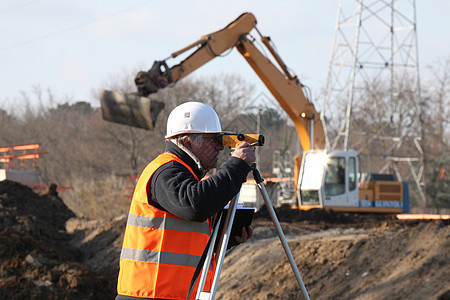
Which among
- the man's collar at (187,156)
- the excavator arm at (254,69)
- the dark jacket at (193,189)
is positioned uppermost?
the excavator arm at (254,69)

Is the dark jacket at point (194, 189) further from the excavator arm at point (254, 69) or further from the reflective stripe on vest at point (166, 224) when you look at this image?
the excavator arm at point (254, 69)

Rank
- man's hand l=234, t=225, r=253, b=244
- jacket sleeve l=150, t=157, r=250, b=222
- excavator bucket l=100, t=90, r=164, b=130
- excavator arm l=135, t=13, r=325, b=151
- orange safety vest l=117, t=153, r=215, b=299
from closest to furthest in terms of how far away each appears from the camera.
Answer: jacket sleeve l=150, t=157, r=250, b=222
orange safety vest l=117, t=153, r=215, b=299
man's hand l=234, t=225, r=253, b=244
excavator bucket l=100, t=90, r=164, b=130
excavator arm l=135, t=13, r=325, b=151

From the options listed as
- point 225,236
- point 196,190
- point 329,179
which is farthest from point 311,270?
point 329,179

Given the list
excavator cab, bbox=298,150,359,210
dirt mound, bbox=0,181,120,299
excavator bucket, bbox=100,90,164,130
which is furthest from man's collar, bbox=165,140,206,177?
excavator cab, bbox=298,150,359,210

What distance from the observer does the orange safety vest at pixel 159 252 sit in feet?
10.3

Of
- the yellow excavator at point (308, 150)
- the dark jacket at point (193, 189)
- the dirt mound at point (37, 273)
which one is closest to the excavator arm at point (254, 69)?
the yellow excavator at point (308, 150)

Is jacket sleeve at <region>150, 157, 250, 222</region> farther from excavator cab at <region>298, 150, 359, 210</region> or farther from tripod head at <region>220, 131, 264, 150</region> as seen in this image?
excavator cab at <region>298, 150, 359, 210</region>

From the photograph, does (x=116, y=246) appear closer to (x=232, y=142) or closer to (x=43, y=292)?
(x=43, y=292)

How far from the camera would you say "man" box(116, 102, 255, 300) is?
Result: 303 centimetres

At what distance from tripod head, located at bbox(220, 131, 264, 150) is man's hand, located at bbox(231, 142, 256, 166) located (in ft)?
0.19

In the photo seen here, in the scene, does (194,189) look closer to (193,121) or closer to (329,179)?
(193,121)

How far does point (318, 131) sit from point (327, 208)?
2.23m

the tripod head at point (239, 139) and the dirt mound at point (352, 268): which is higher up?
the tripod head at point (239, 139)

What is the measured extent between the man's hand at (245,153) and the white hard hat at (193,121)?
270mm
